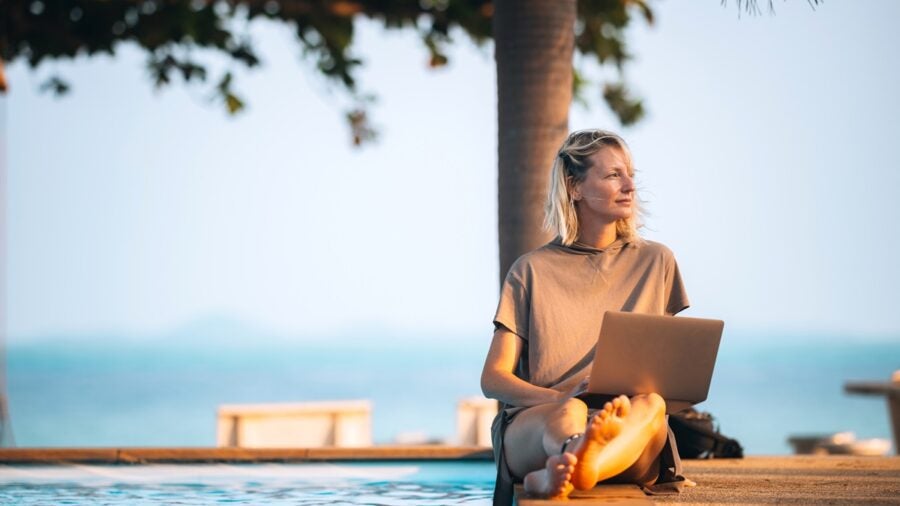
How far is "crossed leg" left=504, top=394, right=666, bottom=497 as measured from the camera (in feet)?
11.2

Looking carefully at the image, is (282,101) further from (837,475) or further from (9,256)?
(837,475)

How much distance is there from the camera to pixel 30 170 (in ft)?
185

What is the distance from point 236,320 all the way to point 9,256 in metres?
18.9

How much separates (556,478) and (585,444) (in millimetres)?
126

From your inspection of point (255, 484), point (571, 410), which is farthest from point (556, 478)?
point (255, 484)

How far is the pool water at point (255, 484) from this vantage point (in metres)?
4.92

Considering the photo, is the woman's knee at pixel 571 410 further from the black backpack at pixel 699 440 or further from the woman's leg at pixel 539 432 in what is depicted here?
the black backpack at pixel 699 440

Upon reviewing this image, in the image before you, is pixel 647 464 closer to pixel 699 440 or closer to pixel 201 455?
pixel 699 440

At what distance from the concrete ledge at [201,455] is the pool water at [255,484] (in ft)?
0.28

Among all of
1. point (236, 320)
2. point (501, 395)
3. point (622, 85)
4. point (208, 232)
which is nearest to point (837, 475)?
point (501, 395)

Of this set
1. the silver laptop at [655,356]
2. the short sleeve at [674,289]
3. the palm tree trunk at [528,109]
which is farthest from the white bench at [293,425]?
the silver laptop at [655,356]

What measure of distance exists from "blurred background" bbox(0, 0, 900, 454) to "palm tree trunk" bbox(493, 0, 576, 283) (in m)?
42.5

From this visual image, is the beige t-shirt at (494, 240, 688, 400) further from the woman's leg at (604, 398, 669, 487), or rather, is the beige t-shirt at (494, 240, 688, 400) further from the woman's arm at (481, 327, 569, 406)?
the woman's leg at (604, 398, 669, 487)

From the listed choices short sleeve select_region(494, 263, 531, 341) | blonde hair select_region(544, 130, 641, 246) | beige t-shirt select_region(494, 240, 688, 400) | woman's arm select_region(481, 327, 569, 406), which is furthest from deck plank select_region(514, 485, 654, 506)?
blonde hair select_region(544, 130, 641, 246)
